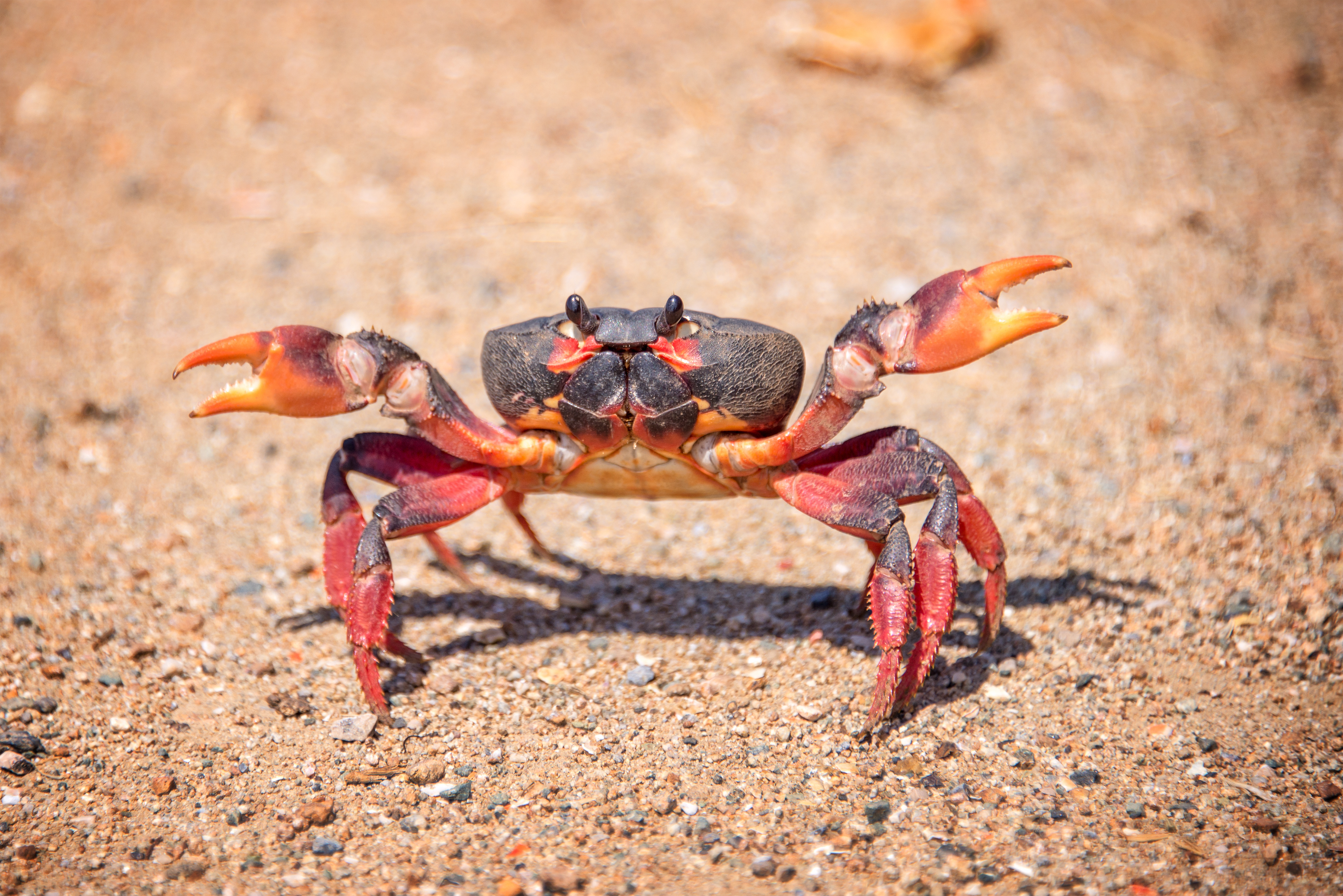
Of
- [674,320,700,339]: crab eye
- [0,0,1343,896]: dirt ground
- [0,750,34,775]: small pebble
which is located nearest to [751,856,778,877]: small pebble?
[0,0,1343,896]: dirt ground

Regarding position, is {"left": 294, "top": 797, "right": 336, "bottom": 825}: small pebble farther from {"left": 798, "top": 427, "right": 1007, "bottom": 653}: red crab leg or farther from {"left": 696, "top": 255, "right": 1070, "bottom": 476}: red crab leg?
{"left": 798, "top": 427, "right": 1007, "bottom": 653}: red crab leg

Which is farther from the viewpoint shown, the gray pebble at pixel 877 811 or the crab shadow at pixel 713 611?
the crab shadow at pixel 713 611

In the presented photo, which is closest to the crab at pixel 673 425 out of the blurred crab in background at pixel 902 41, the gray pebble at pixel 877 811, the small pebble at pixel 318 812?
the gray pebble at pixel 877 811

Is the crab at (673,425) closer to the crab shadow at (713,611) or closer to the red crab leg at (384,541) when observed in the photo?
the red crab leg at (384,541)

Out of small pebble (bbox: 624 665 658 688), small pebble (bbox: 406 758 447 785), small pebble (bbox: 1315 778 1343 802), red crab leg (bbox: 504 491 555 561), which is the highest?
red crab leg (bbox: 504 491 555 561)

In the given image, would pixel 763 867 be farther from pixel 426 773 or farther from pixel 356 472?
pixel 356 472

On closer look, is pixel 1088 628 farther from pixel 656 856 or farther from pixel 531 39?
pixel 531 39

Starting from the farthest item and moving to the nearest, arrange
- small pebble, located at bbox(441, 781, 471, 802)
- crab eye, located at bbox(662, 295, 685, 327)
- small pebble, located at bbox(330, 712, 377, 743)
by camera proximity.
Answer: small pebble, located at bbox(330, 712, 377, 743)
crab eye, located at bbox(662, 295, 685, 327)
small pebble, located at bbox(441, 781, 471, 802)
